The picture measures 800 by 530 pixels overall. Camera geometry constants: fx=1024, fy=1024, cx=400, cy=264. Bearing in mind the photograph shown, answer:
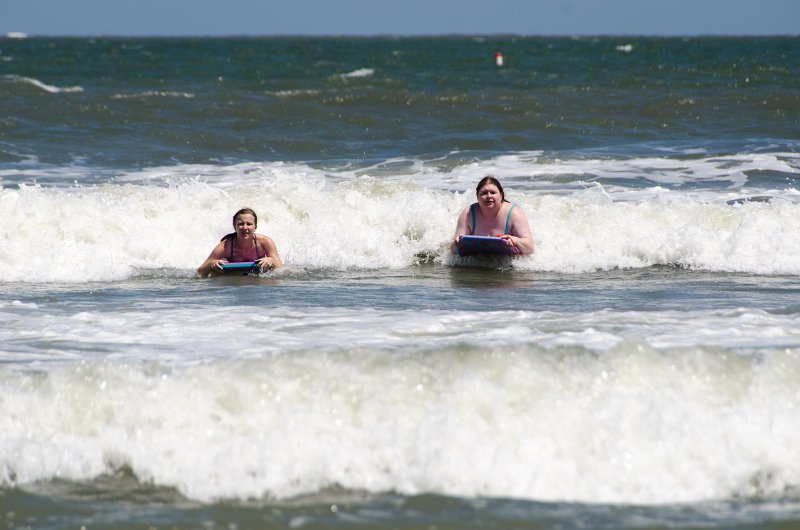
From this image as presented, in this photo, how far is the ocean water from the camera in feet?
14.2

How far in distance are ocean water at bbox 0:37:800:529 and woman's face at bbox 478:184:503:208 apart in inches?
24.9

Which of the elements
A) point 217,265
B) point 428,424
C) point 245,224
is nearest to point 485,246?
point 245,224

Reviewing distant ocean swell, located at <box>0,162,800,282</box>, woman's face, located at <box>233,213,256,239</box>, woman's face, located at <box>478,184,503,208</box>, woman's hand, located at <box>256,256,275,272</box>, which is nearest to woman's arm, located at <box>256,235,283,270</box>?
woman's hand, located at <box>256,256,275,272</box>

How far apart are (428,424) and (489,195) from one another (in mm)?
4985

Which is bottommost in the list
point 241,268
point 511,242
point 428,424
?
point 428,424

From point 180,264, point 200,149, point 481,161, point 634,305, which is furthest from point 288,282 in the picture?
point 200,149

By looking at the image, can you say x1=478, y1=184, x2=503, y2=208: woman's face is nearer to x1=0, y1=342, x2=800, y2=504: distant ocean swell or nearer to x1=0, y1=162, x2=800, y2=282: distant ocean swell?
x1=0, y1=162, x2=800, y2=282: distant ocean swell

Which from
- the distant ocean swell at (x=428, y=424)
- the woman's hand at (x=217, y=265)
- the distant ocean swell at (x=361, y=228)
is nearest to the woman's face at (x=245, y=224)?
the woman's hand at (x=217, y=265)

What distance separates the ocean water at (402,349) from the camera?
4.34 metres

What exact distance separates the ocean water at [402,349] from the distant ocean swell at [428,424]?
0.04 feet

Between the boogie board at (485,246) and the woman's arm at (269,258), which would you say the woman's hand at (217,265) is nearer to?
the woman's arm at (269,258)

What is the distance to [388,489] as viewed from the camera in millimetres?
4375

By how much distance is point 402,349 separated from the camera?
564 cm

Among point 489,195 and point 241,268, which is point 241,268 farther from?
point 489,195
